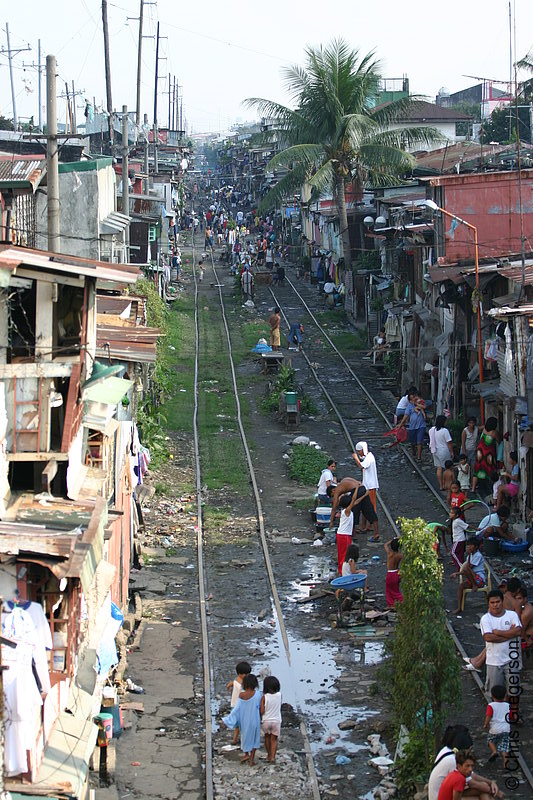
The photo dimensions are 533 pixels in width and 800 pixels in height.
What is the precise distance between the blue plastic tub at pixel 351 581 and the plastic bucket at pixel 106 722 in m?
4.36

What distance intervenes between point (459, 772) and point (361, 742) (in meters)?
2.59

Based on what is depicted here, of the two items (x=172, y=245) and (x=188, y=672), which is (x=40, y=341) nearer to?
(x=188, y=672)

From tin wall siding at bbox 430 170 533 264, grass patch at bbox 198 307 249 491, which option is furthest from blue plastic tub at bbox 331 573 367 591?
tin wall siding at bbox 430 170 533 264

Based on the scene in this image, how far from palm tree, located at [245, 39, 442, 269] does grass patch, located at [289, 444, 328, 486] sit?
12.9 meters

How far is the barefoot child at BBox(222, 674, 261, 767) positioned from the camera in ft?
34.5

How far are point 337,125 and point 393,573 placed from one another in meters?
22.6

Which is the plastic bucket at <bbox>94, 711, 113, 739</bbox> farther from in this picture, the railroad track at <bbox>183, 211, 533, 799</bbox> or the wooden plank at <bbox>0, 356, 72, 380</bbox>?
the wooden plank at <bbox>0, 356, 72, 380</bbox>

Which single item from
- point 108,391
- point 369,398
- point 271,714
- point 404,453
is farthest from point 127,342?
point 369,398

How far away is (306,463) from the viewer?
70.0 ft

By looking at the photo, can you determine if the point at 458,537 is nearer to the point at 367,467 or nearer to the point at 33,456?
the point at 367,467

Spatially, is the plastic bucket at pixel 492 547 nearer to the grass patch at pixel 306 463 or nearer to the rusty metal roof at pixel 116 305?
the grass patch at pixel 306 463

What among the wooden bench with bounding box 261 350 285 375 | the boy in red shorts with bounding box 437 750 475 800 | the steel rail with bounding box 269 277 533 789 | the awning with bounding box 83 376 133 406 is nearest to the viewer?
the boy in red shorts with bounding box 437 750 475 800

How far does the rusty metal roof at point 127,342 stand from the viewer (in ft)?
42.3

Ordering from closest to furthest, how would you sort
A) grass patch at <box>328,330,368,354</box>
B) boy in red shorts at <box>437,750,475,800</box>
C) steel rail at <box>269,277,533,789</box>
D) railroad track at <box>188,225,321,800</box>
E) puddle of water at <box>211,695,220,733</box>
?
boy in red shorts at <box>437,750,475,800</box>, steel rail at <box>269,277,533,789</box>, railroad track at <box>188,225,321,800</box>, puddle of water at <box>211,695,220,733</box>, grass patch at <box>328,330,368,354</box>
